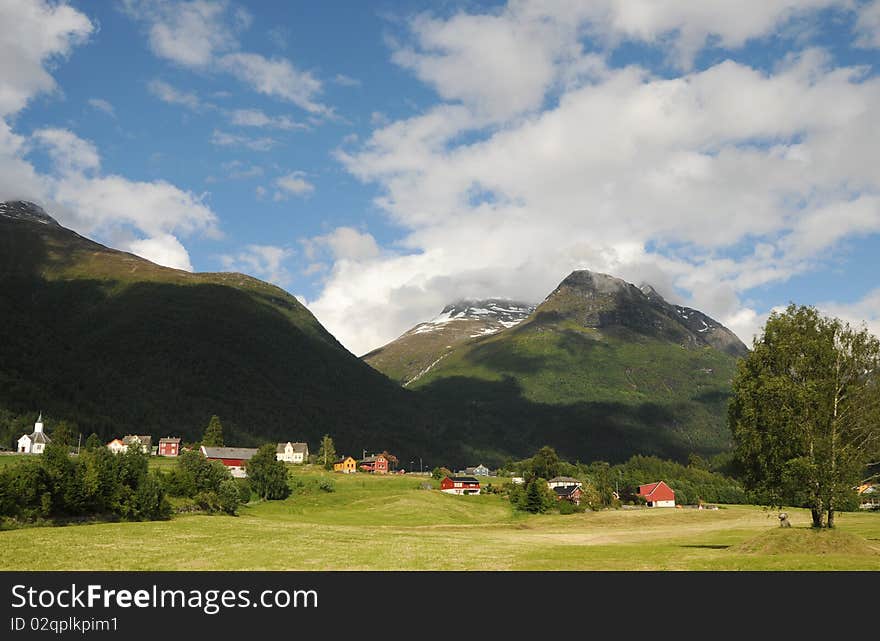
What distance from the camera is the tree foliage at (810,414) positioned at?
44.3m

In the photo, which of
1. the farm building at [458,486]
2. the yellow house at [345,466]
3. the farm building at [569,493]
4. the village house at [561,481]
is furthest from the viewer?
the yellow house at [345,466]

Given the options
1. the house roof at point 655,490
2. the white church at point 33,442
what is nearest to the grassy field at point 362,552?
the white church at point 33,442

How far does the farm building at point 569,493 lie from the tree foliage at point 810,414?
9027 cm

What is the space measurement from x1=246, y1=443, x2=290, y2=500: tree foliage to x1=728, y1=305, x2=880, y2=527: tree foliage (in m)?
95.3

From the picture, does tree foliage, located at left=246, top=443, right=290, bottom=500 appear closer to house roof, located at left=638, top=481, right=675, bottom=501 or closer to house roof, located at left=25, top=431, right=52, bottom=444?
house roof, located at left=25, top=431, right=52, bottom=444

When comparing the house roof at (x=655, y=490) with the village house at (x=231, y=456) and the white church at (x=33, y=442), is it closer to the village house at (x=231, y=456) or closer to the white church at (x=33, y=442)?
the village house at (x=231, y=456)

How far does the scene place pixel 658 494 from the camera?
158500mm

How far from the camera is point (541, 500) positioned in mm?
124875

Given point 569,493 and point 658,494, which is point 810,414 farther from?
point 658,494

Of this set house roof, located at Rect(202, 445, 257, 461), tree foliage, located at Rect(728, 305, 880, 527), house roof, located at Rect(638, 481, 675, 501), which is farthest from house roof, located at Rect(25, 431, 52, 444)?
tree foliage, located at Rect(728, 305, 880, 527)

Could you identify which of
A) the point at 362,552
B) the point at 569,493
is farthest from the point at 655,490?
the point at 362,552
